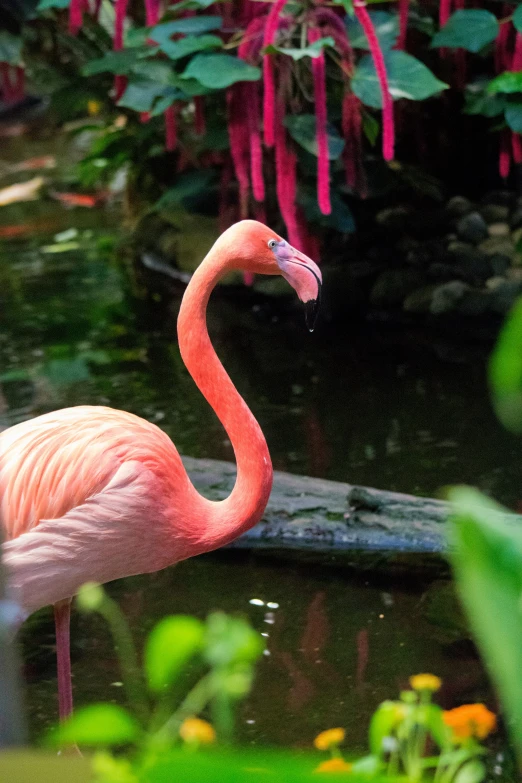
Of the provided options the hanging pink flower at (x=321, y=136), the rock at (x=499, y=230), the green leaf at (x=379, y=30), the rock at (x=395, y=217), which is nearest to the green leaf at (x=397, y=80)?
the green leaf at (x=379, y=30)

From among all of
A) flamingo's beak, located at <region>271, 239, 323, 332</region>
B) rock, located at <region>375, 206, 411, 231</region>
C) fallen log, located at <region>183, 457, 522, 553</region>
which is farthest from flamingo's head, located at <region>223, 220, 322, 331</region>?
rock, located at <region>375, 206, 411, 231</region>

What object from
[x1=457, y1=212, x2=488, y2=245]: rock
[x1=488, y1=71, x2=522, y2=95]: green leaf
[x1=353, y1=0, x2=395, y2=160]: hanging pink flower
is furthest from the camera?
[x1=457, y1=212, x2=488, y2=245]: rock

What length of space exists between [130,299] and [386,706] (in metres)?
4.94

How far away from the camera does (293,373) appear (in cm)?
473

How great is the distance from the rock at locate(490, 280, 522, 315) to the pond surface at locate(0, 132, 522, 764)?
0.29 meters

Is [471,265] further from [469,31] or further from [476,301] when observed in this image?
[469,31]

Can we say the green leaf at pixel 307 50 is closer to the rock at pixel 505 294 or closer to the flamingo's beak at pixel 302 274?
the flamingo's beak at pixel 302 274

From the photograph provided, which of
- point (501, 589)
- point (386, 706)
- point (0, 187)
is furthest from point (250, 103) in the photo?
point (0, 187)

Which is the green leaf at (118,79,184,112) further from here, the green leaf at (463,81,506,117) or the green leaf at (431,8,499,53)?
the green leaf at (463,81,506,117)

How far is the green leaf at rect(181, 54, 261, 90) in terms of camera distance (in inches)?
150

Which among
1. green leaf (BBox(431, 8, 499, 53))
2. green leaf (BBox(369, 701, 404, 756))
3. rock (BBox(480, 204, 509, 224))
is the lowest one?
rock (BBox(480, 204, 509, 224))

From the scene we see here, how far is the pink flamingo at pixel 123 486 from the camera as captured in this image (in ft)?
6.78

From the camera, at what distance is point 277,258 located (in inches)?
84.7

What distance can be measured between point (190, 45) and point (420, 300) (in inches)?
73.6
